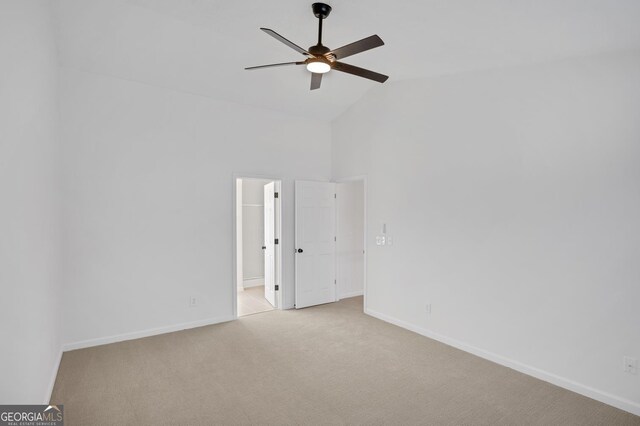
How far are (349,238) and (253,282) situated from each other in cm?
261

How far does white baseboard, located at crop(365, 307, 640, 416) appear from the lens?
108 inches

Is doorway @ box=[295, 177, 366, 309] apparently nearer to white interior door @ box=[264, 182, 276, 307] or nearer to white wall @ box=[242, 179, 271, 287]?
white interior door @ box=[264, 182, 276, 307]

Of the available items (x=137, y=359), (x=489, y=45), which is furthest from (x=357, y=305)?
(x=489, y=45)

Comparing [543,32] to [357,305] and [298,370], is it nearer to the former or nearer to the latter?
[298,370]

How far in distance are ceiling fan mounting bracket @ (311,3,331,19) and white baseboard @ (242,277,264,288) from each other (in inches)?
225

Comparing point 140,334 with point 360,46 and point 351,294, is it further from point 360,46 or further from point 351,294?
point 360,46

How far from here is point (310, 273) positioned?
5.68m

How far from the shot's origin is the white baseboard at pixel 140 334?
3919 millimetres

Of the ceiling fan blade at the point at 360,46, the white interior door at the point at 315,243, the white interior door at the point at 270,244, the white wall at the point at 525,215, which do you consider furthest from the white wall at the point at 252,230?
the ceiling fan blade at the point at 360,46

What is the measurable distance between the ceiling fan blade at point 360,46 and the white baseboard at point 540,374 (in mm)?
3404

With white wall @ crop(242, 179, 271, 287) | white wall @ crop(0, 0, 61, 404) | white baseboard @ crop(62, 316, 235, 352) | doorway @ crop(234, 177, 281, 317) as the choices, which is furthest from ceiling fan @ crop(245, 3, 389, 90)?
white wall @ crop(242, 179, 271, 287)

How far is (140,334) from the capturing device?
4.27 metres

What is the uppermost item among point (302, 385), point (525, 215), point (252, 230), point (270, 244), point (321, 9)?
point (321, 9)

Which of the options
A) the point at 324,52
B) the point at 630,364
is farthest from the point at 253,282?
the point at 630,364
